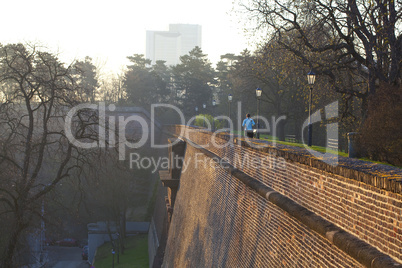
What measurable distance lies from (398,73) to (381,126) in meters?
4.25

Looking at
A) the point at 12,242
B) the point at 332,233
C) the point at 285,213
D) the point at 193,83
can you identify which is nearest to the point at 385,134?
the point at 285,213

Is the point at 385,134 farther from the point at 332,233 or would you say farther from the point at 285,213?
the point at 332,233

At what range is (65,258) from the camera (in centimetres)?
4225

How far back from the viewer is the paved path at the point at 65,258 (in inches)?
1533

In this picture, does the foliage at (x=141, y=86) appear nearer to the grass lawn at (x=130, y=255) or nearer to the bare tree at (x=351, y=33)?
the grass lawn at (x=130, y=255)

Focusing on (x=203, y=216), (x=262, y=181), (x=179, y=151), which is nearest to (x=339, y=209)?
Answer: (x=262, y=181)

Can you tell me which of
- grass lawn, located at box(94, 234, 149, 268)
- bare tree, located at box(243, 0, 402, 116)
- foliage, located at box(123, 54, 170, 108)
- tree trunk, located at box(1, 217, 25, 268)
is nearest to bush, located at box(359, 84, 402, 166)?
bare tree, located at box(243, 0, 402, 116)

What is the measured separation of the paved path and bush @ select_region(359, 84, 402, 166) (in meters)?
30.6

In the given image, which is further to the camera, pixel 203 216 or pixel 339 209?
pixel 203 216

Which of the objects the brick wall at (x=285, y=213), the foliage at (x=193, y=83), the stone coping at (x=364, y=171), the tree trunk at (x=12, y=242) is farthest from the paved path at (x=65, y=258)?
the stone coping at (x=364, y=171)

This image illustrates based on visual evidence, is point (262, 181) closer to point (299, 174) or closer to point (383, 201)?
point (299, 174)

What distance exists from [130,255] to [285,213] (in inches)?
1284

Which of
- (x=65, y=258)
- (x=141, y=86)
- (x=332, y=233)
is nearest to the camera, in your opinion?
(x=332, y=233)

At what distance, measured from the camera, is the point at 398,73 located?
14.5m
